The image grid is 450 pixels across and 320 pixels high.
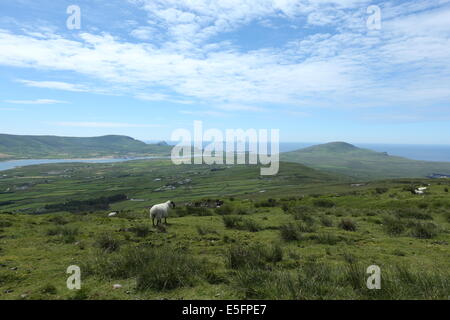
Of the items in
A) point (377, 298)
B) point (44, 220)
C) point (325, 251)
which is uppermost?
point (377, 298)

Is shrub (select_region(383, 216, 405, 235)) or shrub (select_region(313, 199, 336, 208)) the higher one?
shrub (select_region(383, 216, 405, 235))

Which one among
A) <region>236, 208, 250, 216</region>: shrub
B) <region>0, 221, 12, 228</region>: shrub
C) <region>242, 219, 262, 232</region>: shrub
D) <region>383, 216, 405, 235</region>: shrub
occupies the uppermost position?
<region>383, 216, 405, 235</region>: shrub

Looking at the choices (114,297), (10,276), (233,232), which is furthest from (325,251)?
(10,276)

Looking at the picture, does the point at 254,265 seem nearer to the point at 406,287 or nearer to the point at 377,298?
the point at 377,298

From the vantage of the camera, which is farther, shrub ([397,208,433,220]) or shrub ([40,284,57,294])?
shrub ([397,208,433,220])

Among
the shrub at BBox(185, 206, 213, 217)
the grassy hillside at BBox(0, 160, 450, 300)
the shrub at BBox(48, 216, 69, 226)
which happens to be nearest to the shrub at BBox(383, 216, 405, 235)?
the grassy hillside at BBox(0, 160, 450, 300)

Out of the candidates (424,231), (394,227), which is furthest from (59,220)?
(424,231)

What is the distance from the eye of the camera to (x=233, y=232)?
16.2 meters

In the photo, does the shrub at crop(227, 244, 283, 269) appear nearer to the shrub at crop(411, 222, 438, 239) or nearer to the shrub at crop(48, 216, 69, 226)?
the shrub at crop(411, 222, 438, 239)

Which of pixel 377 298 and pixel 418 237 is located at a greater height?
pixel 377 298

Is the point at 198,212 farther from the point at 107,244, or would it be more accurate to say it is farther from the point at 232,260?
the point at 232,260

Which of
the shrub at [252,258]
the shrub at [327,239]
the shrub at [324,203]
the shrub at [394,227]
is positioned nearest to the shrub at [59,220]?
the shrub at [252,258]

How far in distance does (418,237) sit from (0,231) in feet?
82.3
